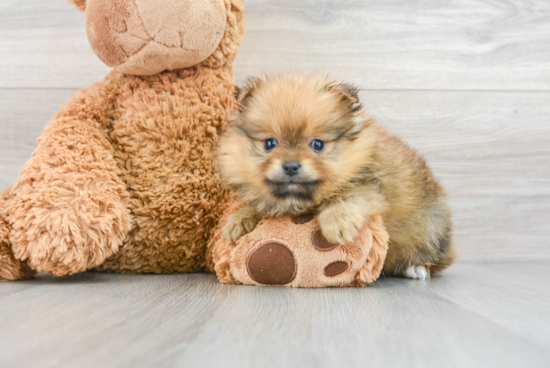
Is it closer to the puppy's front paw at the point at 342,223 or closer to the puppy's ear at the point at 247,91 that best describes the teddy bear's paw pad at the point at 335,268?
the puppy's front paw at the point at 342,223

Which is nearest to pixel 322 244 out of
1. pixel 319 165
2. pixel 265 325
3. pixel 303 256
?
pixel 303 256

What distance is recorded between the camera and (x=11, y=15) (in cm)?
182

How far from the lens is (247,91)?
48.4 inches

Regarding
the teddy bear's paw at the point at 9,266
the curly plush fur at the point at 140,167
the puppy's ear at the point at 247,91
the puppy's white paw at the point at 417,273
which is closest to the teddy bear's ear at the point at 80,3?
the curly plush fur at the point at 140,167

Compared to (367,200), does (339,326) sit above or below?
below

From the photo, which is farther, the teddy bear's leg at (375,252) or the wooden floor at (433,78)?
the wooden floor at (433,78)

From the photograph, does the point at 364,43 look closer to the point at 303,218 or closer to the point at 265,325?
the point at 303,218

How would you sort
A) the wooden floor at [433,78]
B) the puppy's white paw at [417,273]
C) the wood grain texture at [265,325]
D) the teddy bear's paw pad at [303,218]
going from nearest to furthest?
the wood grain texture at [265,325] < the teddy bear's paw pad at [303,218] < the puppy's white paw at [417,273] < the wooden floor at [433,78]

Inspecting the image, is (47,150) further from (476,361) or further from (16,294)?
(476,361)

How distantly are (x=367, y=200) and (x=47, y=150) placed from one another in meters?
0.91

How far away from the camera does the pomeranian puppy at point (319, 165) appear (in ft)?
3.65

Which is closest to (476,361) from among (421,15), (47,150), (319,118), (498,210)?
(319,118)

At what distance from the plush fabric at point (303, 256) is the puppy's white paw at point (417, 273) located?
28 cm

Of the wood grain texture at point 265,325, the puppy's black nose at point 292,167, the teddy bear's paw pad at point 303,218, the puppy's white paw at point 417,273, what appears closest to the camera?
the wood grain texture at point 265,325
